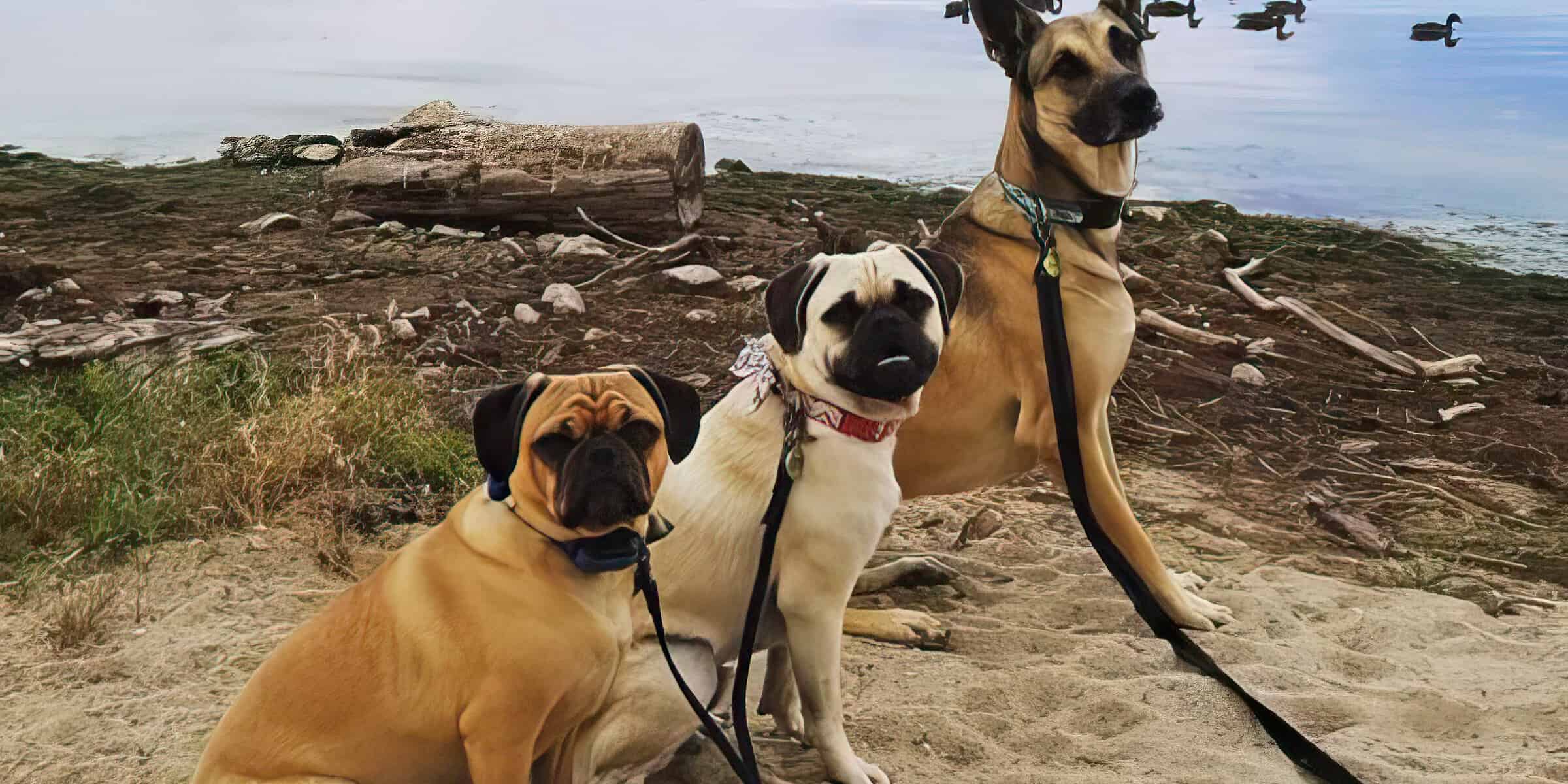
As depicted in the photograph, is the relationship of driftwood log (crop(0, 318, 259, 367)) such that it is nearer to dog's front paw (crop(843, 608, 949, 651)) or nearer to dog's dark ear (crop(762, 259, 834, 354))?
dog's front paw (crop(843, 608, 949, 651))

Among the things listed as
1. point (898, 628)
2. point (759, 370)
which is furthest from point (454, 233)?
point (759, 370)

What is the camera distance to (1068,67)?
3.98 meters

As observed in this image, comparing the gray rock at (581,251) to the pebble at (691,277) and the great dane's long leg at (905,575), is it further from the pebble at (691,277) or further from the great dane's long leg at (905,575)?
the great dane's long leg at (905,575)

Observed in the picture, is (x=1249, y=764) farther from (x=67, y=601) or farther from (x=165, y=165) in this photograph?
(x=165, y=165)

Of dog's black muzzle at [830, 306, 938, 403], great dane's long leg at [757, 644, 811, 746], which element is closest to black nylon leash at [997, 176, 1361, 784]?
great dane's long leg at [757, 644, 811, 746]

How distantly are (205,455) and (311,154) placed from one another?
5.48 m

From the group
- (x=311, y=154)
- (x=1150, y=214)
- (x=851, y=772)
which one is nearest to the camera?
(x=851, y=772)

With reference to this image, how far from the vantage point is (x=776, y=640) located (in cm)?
347

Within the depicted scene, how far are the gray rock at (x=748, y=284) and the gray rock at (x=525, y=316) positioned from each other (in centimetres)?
117

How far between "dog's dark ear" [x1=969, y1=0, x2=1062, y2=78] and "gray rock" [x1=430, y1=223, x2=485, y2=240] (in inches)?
205

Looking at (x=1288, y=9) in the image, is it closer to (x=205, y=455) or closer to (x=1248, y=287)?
(x=1248, y=287)

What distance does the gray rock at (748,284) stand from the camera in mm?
7891

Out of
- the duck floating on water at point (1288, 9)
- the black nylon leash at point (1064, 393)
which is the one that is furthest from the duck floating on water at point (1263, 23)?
the black nylon leash at point (1064, 393)

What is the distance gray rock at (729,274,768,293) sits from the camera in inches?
311
